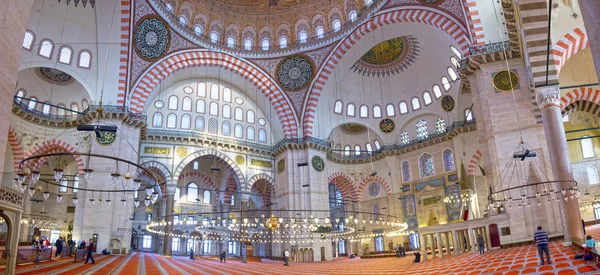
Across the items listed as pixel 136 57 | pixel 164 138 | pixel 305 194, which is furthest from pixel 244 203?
pixel 136 57

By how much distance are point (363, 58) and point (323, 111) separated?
3.60 meters

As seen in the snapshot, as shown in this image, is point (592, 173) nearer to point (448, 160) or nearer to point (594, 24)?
point (448, 160)

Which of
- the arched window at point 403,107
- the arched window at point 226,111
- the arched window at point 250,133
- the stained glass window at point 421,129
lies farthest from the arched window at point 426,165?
the arched window at point 226,111

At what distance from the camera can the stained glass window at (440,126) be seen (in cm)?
2162

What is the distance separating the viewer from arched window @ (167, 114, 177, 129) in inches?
794

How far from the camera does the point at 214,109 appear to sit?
70.2 ft

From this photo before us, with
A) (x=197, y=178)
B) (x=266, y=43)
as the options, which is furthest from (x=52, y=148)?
(x=266, y=43)

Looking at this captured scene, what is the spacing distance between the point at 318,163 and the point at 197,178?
7.90 metres

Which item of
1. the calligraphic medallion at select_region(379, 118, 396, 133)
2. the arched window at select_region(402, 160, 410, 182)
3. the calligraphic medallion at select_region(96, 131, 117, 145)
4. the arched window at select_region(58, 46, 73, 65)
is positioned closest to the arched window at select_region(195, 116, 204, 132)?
the calligraphic medallion at select_region(96, 131, 117, 145)

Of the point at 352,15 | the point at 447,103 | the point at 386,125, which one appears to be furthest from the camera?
the point at 386,125

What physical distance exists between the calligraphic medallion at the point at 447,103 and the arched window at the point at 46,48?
59.0 ft

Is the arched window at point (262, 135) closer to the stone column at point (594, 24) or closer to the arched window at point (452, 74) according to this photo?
the arched window at point (452, 74)

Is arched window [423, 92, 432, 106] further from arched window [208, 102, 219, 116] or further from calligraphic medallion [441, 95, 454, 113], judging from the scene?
arched window [208, 102, 219, 116]

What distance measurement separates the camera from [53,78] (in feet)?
59.7
